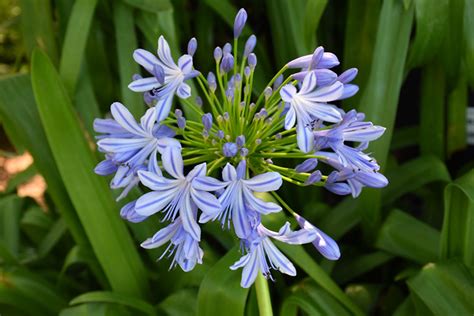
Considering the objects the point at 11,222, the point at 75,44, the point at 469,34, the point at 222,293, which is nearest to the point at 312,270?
the point at 222,293

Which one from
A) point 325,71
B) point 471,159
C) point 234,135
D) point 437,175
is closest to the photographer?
point 325,71

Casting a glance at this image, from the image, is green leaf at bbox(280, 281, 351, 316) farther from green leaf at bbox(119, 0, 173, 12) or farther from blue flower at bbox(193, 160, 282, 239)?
green leaf at bbox(119, 0, 173, 12)

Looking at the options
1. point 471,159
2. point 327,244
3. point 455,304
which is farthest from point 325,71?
point 471,159

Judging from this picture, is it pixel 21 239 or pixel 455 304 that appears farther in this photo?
pixel 21 239

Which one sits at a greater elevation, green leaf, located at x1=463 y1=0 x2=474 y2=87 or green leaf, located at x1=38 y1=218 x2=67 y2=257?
green leaf, located at x1=463 y1=0 x2=474 y2=87

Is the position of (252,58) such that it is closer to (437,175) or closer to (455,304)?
(455,304)

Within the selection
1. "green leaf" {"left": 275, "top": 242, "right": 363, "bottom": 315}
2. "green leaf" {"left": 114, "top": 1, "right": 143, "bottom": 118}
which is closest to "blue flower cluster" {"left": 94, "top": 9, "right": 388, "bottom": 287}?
"green leaf" {"left": 275, "top": 242, "right": 363, "bottom": 315}

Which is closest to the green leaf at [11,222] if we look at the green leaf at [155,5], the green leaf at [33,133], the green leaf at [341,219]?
A: the green leaf at [33,133]
